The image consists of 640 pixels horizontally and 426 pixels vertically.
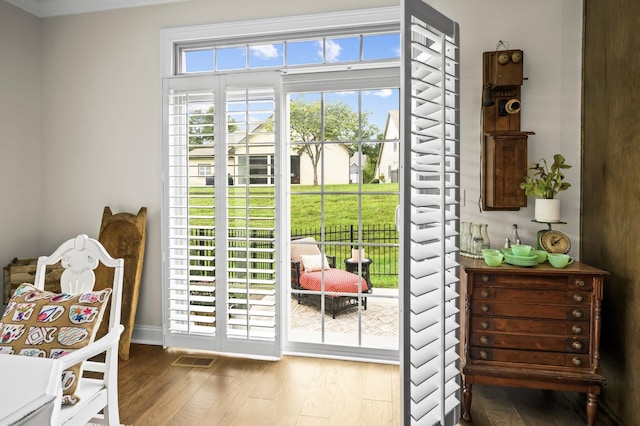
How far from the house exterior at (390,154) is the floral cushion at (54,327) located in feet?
6.70

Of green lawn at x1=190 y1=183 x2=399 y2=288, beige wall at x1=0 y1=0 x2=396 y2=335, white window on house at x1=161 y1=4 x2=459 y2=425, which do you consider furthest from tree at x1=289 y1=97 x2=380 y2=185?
beige wall at x1=0 y1=0 x2=396 y2=335

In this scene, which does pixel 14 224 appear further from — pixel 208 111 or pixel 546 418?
pixel 546 418

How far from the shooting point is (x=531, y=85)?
2.67 metres

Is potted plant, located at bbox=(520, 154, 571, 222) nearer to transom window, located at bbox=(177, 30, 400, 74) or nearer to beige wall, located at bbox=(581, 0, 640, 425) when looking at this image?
beige wall, located at bbox=(581, 0, 640, 425)

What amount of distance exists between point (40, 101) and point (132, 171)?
46.3 inches

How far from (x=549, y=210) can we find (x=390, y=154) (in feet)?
3.75

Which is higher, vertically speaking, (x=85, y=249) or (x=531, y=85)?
(x=531, y=85)

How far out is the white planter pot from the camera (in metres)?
2.44

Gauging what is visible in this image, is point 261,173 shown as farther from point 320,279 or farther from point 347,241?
point 320,279

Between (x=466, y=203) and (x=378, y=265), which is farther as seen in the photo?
(x=378, y=265)

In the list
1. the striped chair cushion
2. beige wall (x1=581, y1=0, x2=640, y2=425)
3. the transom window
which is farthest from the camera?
the striped chair cushion

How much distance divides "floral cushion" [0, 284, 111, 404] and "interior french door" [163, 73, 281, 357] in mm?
1405

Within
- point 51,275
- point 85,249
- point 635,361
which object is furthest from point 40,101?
point 635,361

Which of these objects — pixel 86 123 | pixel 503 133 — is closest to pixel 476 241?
pixel 503 133
